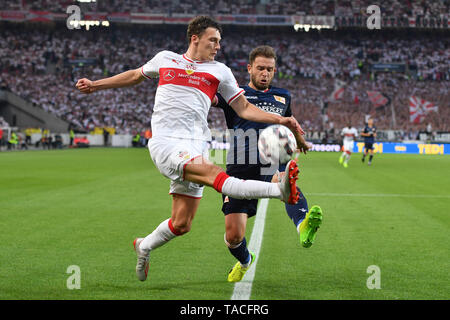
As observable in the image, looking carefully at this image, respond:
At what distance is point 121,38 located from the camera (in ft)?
178

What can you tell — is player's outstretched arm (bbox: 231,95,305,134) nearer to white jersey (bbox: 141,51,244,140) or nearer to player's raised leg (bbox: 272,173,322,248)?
white jersey (bbox: 141,51,244,140)

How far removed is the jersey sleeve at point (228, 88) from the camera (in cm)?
484

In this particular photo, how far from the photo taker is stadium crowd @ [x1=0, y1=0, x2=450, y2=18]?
2093 inches

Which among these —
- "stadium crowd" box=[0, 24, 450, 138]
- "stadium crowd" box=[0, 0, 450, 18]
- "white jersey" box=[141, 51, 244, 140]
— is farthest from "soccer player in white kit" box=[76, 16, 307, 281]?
"stadium crowd" box=[0, 0, 450, 18]

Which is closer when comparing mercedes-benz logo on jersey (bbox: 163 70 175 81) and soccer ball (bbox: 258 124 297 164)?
soccer ball (bbox: 258 124 297 164)

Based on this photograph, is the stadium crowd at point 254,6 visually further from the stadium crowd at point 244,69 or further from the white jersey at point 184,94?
the white jersey at point 184,94

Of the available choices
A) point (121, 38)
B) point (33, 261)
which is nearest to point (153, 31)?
point (121, 38)

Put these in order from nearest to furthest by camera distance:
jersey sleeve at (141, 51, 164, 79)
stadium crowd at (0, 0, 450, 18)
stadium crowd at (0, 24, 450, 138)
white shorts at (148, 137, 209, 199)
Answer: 1. white shorts at (148, 137, 209, 199)
2. jersey sleeve at (141, 51, 164, 79)
3. stadium crowd at (0, 24, 450, 138)
4. stadium crowd at (0, 0, 450, 18)

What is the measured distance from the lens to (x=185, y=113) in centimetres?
461

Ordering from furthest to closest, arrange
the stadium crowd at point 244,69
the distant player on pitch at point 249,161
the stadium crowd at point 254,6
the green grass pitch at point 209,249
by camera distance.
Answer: the stadium crowd at point 254,6 < the stadium crowd at point 244,69 < the distant player on pitch at point 249,161 < the green grass pitch at point 209,249

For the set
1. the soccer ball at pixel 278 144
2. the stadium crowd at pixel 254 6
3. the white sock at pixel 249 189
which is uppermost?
the stadium crowd at pixel 254 6

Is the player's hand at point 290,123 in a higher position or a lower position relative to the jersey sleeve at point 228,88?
lower

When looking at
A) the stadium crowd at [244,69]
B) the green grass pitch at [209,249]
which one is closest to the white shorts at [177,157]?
the green grass pitch at [209,249]

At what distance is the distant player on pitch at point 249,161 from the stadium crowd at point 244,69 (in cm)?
4064
